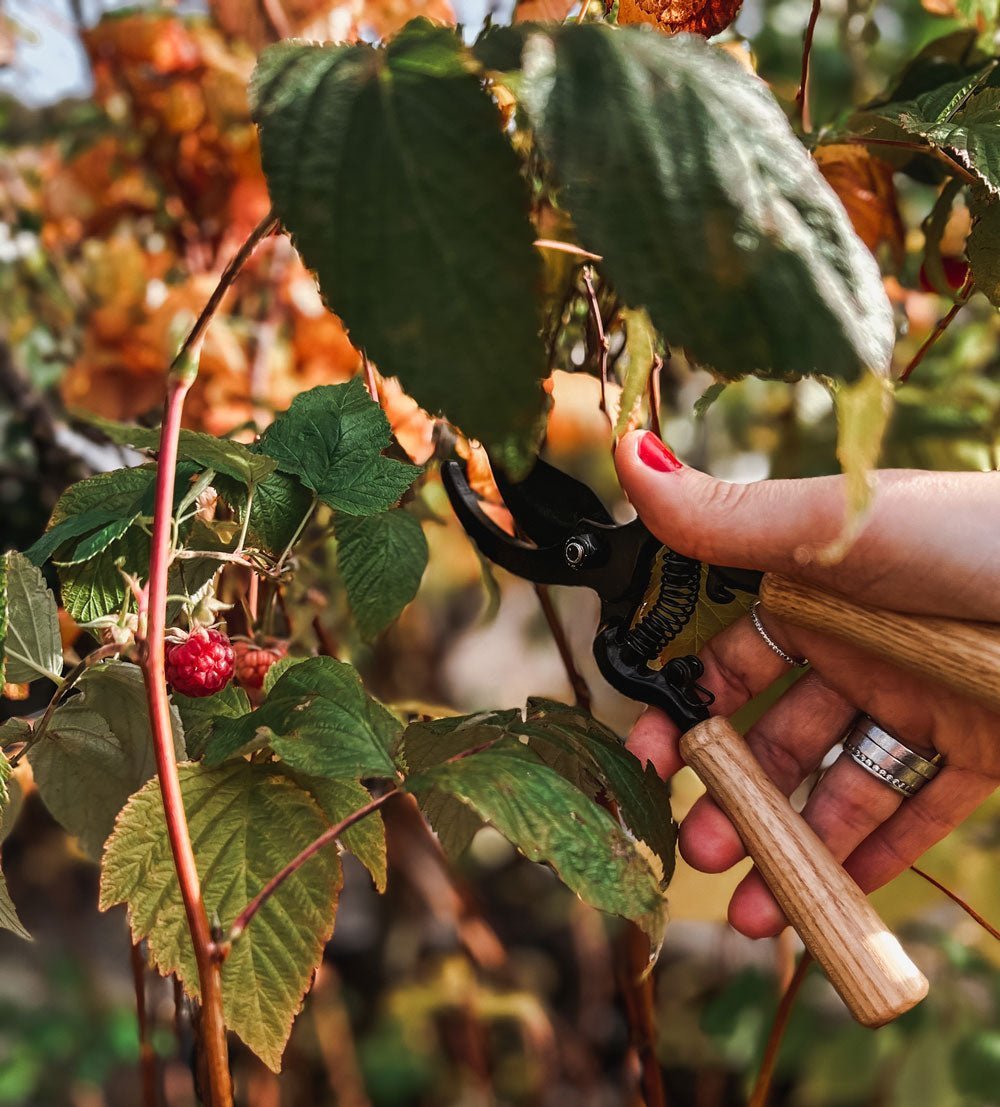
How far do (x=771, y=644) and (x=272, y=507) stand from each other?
280mm

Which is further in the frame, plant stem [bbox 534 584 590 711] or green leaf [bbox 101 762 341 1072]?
plant stem [bbox 534 584 590 711]

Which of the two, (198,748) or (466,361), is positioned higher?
(466,361)

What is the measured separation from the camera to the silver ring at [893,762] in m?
0.57

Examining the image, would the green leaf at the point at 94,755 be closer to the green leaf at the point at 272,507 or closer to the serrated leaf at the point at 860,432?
the green leaf at the point at 272,507

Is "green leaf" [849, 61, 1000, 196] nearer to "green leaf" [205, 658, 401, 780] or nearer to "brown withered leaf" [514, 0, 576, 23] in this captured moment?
"brown withered leaf" [514, 0, 576, 23]

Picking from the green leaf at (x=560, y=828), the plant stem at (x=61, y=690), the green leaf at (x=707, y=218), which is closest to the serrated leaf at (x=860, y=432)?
the green leaf at (x=707, y=218)

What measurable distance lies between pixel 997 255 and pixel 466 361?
31 cm

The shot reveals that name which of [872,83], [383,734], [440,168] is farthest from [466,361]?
[872,83]

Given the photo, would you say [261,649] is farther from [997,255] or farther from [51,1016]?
[51,1016]

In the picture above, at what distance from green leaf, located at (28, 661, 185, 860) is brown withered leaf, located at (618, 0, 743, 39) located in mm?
345

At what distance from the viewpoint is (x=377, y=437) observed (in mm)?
443

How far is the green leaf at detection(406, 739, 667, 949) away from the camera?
0.31 m

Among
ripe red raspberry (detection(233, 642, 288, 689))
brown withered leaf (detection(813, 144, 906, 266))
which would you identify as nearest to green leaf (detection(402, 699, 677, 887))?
ripe red raspberry (detection(233, 642, 288, 689))

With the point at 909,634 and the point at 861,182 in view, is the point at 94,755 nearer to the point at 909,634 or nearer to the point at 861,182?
the point at 909,634
